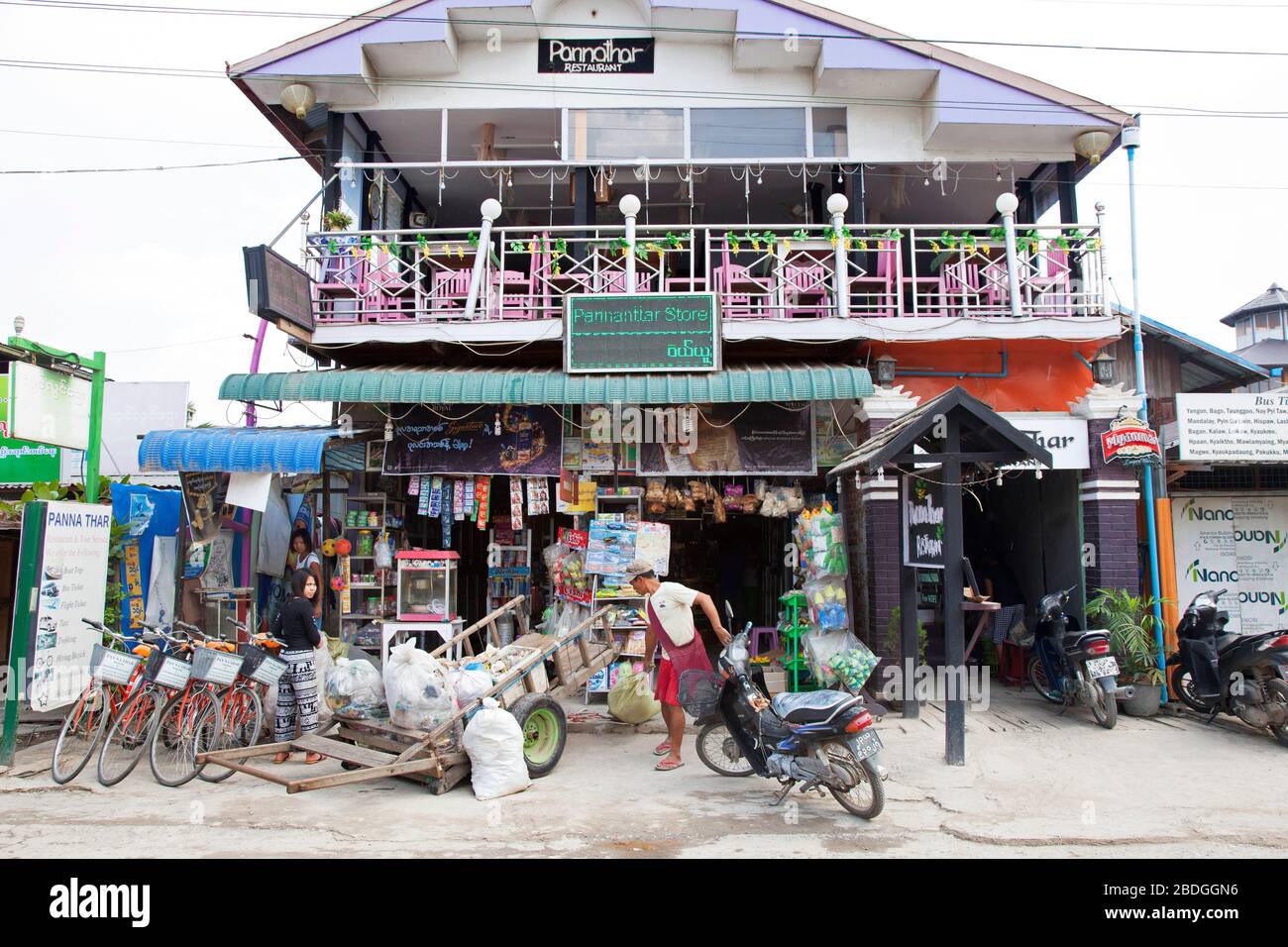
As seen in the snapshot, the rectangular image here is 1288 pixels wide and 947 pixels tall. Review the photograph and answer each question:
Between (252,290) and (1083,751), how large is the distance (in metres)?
9.66

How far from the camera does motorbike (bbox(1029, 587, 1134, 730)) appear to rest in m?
8.79

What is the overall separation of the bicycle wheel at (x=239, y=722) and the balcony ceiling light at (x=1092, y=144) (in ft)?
38.9

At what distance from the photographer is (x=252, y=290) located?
31.0ft

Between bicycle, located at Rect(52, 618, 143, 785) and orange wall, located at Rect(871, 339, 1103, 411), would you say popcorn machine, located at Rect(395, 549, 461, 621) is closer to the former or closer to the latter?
bicycle, located at Rect(52, 618, 143, 785)

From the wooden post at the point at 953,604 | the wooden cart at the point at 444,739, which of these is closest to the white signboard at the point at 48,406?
the wooden cart at the point at 444,739

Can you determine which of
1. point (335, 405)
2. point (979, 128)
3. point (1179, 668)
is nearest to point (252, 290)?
point (335, 405)

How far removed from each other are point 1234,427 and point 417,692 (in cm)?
955

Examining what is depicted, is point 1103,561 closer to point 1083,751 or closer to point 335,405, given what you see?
point 1083,751

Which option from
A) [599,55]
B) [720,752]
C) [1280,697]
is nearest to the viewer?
[720,752]

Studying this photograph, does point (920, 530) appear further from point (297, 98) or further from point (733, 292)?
point (297, 98)

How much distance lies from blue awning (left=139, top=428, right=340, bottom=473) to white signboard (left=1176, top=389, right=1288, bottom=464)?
10207mm

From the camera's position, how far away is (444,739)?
6.75 m

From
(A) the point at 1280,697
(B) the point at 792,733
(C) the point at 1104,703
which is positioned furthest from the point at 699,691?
(A) the point at 1280,697

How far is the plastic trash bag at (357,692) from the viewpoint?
23.4 ft
